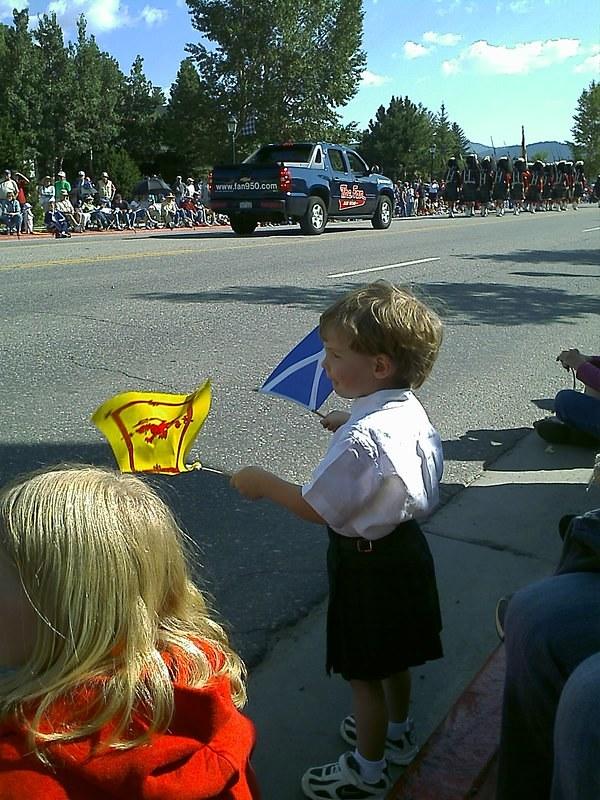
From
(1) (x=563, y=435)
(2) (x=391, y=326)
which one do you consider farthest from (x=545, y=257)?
(2) (x=391, y=326)

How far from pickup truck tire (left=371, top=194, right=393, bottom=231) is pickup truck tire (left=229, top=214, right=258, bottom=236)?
13.2ft

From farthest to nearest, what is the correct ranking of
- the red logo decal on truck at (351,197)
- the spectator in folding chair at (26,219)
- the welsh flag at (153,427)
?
1. the spectator in folding chair at (26,219)
2. the red logo decal on truck at (351,197)
3. the welsh flag at (153,427)

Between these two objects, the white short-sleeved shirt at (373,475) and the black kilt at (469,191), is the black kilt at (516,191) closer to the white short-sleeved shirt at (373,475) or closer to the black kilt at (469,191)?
the black kilt at (469,191)

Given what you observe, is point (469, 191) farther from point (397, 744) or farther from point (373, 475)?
point (373, 475)

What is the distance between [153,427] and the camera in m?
2.21

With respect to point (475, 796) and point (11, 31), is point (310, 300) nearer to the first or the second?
point (475, 796)

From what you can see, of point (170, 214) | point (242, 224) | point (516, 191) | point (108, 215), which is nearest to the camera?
point (242, 224)

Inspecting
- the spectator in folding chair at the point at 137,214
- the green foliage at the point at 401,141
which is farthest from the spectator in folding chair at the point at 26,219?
the green foliage at the point at 401,141

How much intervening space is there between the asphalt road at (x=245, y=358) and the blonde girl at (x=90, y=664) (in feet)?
4.35

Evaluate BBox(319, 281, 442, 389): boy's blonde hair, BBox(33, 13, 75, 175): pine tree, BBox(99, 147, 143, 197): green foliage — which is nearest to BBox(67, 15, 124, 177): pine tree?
BBox(33, 13, 75, 175): pine tree

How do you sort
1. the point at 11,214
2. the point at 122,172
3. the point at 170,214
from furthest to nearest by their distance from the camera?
the point at 122,172 < the point at 170,214 < the point at 11,214

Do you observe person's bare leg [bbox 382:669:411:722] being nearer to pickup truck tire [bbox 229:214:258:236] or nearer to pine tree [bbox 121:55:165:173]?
pickup truck tire [bbox 229:214:258:236]

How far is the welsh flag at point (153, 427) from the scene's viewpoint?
7.20 feet

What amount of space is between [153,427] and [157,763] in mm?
1062
